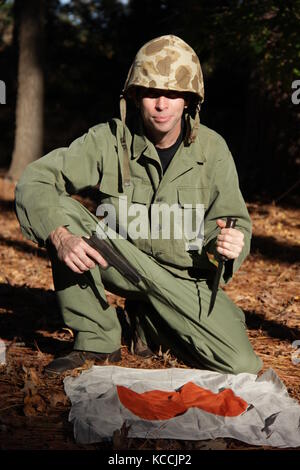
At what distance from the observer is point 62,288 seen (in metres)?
4.33

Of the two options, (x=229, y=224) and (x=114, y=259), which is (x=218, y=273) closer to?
(x=229, y=224)

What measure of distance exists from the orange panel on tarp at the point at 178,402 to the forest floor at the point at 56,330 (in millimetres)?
277

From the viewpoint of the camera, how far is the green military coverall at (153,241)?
4.33 meters

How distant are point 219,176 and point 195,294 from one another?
2.52ft

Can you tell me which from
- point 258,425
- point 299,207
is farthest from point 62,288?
point 299,207

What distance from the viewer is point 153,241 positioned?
14.6ft

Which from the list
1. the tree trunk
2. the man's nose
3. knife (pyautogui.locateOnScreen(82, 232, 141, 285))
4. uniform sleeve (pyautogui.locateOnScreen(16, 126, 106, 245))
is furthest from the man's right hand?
the tree trunk

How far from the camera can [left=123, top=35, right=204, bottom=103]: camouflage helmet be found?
434 centimetres

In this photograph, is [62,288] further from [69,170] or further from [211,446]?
[211,446]

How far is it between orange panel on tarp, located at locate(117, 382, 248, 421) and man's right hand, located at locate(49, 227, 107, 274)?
699mm

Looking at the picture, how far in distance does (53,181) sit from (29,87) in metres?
9.48

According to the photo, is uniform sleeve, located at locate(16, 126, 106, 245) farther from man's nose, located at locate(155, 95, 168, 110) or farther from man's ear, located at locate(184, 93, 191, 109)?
man's ear, located at locate(184, 93, 191, 109)

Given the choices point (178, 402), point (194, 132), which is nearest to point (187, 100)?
point (194, 132)

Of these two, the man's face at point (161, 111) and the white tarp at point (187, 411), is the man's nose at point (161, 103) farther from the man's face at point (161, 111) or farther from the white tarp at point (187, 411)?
the white tarp at point (187, 411)
